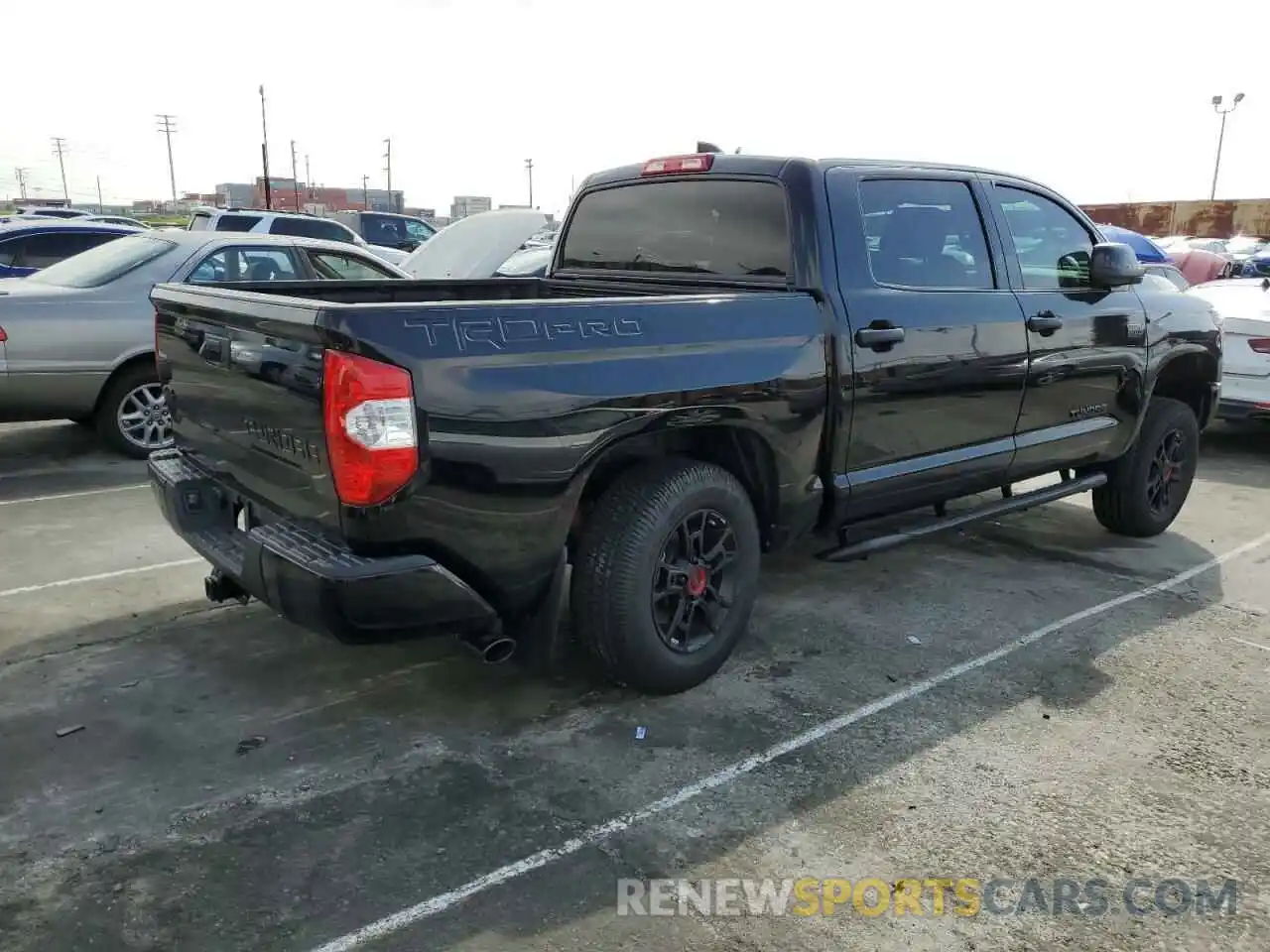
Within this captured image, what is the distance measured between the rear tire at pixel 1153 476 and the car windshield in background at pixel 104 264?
651 centimetres

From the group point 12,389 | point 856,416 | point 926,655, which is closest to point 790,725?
point 926,655

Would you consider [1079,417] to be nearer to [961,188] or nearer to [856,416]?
[961,188]

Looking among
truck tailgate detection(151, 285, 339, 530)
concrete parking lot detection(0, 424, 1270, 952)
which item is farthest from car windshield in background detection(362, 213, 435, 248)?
truck tailgate detection(151, 285, 339, 530)

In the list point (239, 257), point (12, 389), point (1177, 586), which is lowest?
point (1177, 586)

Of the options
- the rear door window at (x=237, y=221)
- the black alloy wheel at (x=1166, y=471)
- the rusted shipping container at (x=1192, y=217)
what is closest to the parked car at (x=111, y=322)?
the black alloy wheel at (x=1166, y=471)

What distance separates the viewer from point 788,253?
13.0 feet

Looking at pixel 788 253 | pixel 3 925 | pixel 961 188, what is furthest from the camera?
pixel 961 188

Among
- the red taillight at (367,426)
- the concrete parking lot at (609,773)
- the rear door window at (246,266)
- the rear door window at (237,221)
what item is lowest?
the concrete parking lot at (609,773)

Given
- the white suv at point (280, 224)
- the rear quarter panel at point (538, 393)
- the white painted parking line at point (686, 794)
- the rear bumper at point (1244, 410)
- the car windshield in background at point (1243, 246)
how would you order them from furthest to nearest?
the car windshield in background at point (1243, 246) → the white suv at point (280, 224) → the rear bumper at point (1244, 410) → the rear quarter panel at point (538, 393) → the white painted parking line at point (686, 794)

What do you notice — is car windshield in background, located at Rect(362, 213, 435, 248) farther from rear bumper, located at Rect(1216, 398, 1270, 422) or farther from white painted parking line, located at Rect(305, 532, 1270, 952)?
white painted parking line, located at Rect(305, 532, 1270, 952)

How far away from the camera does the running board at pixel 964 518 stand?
4.21 meters

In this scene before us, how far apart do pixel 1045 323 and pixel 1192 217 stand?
4896 centimetres

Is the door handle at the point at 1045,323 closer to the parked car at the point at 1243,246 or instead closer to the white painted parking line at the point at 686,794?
the white painted parking line at the point at 686,794

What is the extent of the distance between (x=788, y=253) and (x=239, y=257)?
498 centimetres
